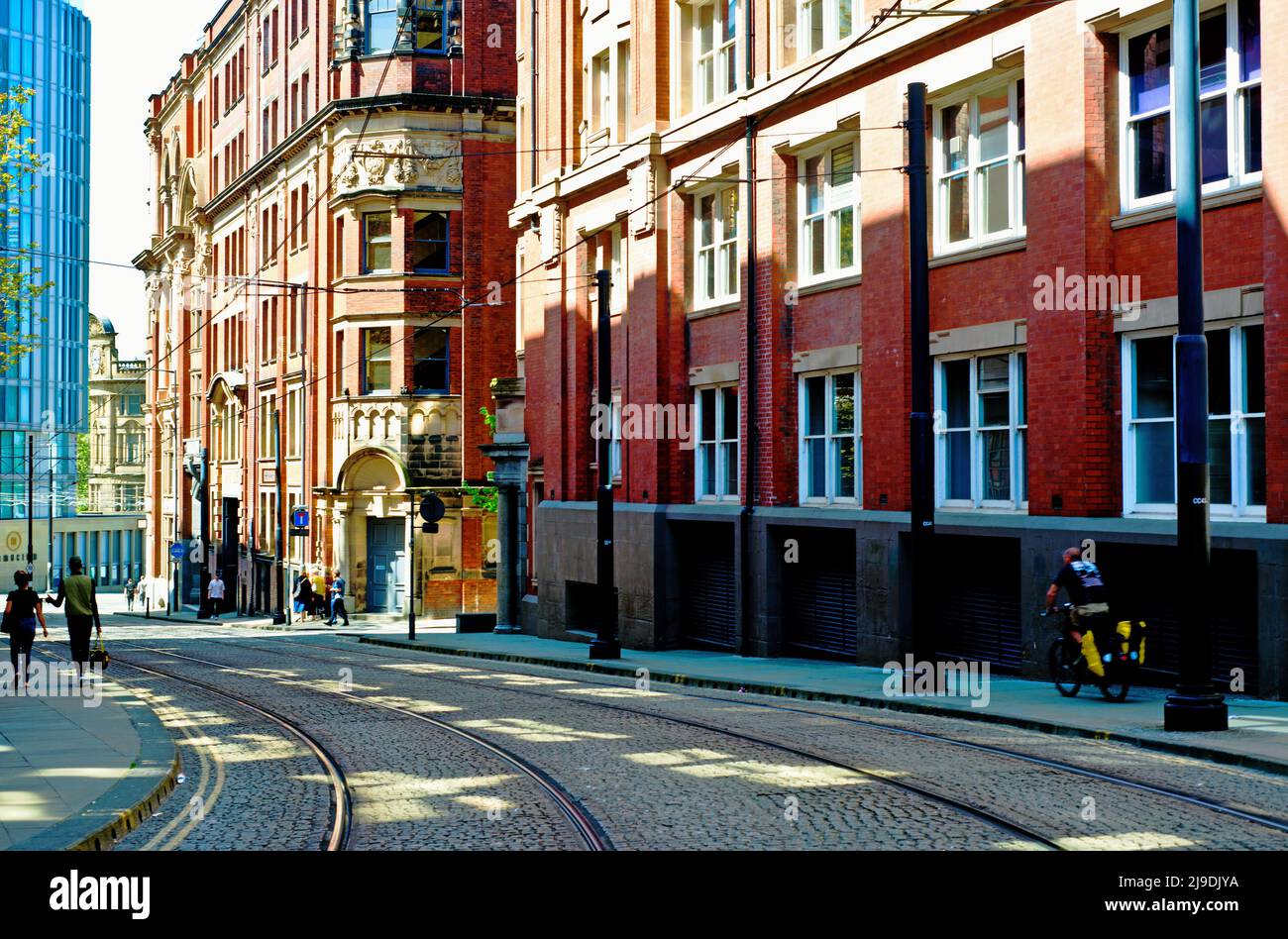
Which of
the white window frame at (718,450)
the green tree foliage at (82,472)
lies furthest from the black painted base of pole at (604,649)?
the green tree foliage at (82,472)

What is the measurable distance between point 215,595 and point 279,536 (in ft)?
28.1

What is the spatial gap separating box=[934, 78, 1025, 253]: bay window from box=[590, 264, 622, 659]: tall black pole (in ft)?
18.9

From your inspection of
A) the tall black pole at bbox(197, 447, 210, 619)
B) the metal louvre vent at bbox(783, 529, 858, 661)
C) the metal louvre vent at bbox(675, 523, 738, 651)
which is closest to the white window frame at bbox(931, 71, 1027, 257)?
the metal louvre vent at bbox(783, 529, 858, 661)

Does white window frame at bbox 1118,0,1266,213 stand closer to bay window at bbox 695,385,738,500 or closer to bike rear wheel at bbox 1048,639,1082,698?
bike rear wheel at bbox 1048,639,1082,698

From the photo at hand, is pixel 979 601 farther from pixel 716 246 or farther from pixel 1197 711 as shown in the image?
pixel 716 246

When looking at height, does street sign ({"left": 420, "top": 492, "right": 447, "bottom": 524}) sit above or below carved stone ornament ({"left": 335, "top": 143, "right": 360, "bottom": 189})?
below

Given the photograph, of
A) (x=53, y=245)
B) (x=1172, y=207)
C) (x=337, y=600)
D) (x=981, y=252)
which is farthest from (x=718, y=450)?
(x=53, y=245)

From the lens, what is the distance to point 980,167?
21.8 metres

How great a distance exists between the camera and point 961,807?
10.7m

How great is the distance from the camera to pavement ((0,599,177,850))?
33.3ft

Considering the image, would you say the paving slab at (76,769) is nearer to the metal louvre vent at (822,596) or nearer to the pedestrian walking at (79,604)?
the pedestrian walking at (79,604)

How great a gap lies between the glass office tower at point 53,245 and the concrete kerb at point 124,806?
92395 millimetres

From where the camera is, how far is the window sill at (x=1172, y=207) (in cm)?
1702
